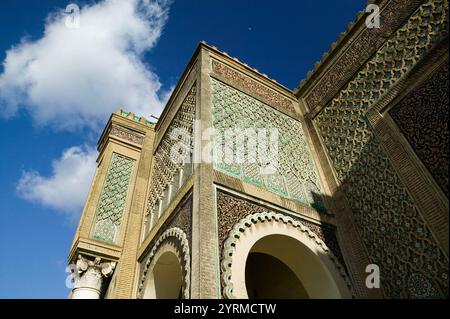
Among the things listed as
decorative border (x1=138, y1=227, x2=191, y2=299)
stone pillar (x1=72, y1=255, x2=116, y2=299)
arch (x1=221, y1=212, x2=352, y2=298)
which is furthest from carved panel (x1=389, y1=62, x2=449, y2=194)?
stone pillar (x1=72, y1=255, x2=116, y2=299)

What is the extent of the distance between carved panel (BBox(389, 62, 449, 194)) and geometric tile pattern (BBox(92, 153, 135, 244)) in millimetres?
3741

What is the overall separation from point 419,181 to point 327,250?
46.1 inches

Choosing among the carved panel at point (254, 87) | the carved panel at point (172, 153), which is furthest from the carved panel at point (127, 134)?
the carved panel at point (254, 87)

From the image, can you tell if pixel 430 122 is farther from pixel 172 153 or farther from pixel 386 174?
pixel 172 153

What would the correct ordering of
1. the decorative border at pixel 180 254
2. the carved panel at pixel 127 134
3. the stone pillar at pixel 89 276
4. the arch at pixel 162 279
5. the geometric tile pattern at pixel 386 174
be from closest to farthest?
the decorative border at pixel 180 254, the geometric tile pattern at pixel 386 174, the arch at pixel 162 279, the stone pillar at pixel 89 276, the carved panel at pixel 127 134

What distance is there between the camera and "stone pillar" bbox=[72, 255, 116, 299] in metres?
3.93

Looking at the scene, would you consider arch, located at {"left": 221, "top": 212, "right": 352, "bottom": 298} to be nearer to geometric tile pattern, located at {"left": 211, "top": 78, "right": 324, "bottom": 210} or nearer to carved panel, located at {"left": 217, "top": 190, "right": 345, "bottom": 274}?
carved panel, located at {"left": 217, "top": 190, "right": 345, "bottom": 274}

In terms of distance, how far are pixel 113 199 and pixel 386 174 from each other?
3.57 meters

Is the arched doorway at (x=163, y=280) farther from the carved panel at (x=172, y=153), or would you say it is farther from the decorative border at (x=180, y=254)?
the carved panel at (x=172, y=153)

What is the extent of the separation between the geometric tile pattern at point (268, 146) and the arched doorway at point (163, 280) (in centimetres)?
121

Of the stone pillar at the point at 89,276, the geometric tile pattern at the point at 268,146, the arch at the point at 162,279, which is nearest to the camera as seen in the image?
the arch at the point at 162,279

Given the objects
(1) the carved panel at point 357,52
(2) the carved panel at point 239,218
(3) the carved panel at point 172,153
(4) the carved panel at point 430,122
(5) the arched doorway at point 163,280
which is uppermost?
(1) the carved panel at point 357,52

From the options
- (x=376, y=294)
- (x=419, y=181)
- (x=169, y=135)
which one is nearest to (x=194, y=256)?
(x=376, y=294)

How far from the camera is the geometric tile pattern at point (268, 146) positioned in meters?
4.04
